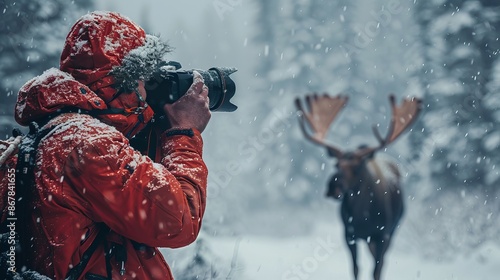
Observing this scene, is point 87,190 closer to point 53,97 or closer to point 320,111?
point 53,97

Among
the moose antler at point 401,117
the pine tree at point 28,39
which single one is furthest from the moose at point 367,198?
the pine tree at point 28,39

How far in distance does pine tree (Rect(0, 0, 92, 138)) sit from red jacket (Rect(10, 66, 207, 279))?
27.2 feet

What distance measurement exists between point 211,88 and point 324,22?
27.8 meters

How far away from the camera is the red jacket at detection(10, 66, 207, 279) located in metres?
1.57

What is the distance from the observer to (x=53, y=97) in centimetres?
164

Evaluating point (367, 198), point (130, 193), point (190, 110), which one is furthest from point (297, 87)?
point (130, 193)

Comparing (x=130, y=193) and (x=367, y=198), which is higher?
(x=130, y=193)

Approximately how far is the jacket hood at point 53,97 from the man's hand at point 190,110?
264 mm

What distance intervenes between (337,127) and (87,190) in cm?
2712

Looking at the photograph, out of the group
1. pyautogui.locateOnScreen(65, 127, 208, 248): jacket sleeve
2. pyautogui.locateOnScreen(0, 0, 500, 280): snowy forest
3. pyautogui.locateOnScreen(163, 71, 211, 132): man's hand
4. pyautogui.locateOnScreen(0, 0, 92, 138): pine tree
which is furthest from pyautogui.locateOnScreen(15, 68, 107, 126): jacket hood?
pyautogui.locateOnScreen(0, 0, 92, 138): pine tree

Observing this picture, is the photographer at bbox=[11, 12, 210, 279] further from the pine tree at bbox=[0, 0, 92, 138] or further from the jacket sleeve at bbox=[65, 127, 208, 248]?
the pine tree at bbox=[0, 0, 92, 138]

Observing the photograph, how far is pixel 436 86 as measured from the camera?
16.6m

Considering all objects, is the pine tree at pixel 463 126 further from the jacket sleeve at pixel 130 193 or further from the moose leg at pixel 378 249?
the jacket sleeve at pixel 130 193

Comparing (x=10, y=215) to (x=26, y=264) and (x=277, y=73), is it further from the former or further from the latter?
(x=277, y=73)
